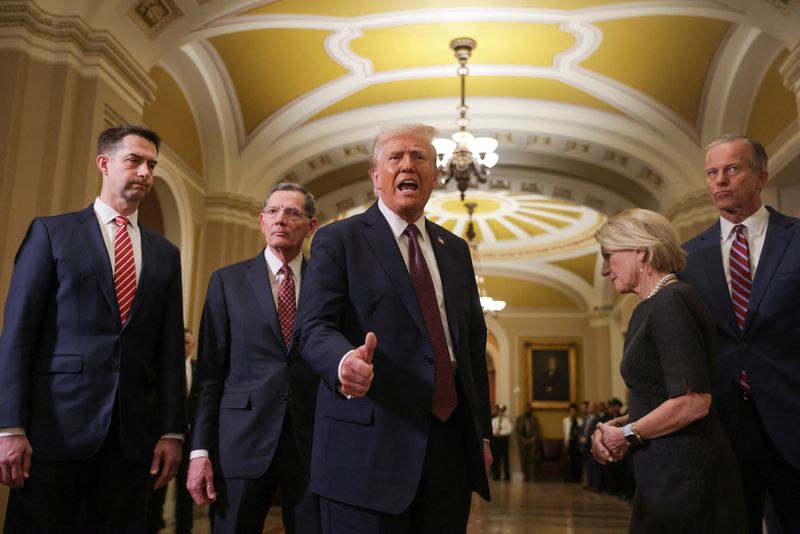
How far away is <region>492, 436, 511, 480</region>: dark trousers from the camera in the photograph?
605 inches

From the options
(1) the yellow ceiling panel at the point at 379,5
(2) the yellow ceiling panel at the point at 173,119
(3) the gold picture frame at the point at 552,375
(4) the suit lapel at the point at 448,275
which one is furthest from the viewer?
(3) the gold picture frame at the point at 552,375

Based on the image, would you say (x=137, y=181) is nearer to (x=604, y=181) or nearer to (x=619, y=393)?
(x=604, y=181)

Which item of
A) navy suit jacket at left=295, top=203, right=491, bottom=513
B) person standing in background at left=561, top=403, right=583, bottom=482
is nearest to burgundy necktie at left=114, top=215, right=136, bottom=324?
navy suit jacket at left=295, top=203, right=491, bottom=513

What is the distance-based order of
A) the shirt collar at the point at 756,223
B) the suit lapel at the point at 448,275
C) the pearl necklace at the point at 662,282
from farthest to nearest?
the shirt collar at the point at 756,223
the pearl necklace at the point at 662,282
the suit lapel at the point at 448,275

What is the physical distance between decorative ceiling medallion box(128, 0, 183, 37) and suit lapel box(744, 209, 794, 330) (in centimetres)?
433

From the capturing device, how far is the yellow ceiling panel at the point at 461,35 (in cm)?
658

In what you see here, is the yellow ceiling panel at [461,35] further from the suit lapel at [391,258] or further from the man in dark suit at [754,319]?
the suit lapel at [391,258]

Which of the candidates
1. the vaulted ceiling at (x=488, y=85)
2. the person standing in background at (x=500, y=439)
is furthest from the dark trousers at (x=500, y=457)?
the vaulted ceiling at (x=488, y=85)

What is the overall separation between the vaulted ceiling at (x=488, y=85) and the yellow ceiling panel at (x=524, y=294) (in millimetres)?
7788

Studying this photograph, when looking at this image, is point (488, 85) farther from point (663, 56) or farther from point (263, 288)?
point (263, 288)

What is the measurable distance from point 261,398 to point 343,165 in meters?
7.19

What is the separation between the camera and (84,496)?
6.91ft

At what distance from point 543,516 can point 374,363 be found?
6.65m

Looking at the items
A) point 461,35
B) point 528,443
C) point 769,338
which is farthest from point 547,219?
point 769,338
